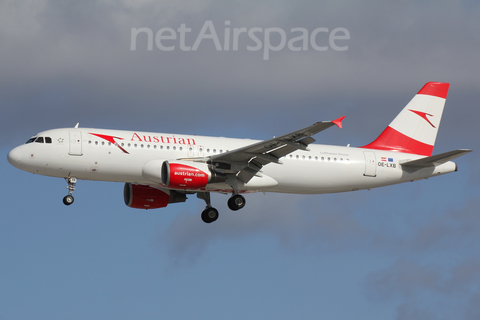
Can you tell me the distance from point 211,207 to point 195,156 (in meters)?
4.76

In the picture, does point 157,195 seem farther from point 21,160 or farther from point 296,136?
point 296,136

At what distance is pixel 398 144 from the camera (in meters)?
46.3

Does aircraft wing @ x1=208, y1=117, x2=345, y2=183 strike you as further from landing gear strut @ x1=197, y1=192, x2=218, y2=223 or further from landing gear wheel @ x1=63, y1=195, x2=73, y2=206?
landing gear wheel @ x1=63, y1=195, x2=73, y2=206

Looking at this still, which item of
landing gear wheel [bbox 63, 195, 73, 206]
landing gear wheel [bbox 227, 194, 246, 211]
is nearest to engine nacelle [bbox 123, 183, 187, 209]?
landing gear wheel [bbox 227, 194, 246, 211]

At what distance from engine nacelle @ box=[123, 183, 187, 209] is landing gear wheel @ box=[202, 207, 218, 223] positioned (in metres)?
2.61

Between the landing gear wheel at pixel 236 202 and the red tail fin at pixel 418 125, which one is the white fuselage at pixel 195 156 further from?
the red tail fin at pixel 418 125

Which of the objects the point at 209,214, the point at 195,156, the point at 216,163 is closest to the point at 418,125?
the point at 209,214

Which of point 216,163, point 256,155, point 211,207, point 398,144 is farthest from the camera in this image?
point 398,144

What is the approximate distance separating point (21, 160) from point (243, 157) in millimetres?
12124

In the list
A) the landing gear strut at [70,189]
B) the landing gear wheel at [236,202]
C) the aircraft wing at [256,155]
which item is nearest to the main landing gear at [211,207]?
the landing gear wheel at [236,202]

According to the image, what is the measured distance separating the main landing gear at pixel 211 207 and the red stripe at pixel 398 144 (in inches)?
409

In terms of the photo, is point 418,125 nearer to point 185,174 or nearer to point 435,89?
point 435,89

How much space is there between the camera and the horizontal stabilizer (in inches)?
1588

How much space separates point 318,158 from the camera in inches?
1660
